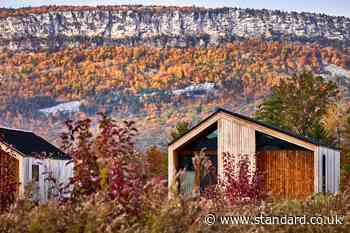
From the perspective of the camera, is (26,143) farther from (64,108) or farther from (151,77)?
(151,77)

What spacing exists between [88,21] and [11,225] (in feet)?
525

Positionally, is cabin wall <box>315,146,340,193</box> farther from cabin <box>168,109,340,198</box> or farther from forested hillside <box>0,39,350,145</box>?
forested hillside <box>0,39,350,145</box>

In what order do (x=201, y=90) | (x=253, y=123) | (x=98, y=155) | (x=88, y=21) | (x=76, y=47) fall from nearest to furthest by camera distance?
1. (x=98, y=155)
2. (x=253, y=123)
3. (x=201, y=90)
4. (x=76, y=47)
5. (x=88, y=21)

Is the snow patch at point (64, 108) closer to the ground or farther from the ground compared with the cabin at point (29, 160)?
closer to the ground

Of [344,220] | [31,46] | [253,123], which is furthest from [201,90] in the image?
[344,220]

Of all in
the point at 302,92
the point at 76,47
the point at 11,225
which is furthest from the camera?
the point at 76,47

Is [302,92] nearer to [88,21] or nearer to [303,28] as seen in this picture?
[303,28]

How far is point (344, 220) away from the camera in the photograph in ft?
36.1

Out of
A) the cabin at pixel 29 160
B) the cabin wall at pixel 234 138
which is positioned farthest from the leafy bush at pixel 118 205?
the cabin at pixel 29 160

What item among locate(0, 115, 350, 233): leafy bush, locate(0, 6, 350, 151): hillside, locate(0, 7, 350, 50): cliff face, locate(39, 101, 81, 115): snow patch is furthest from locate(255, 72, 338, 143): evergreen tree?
locate(0, 7, 350, 50): cliff face

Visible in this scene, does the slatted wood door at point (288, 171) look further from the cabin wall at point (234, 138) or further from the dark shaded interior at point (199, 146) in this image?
the dark shaded interior at point (199, 146)
